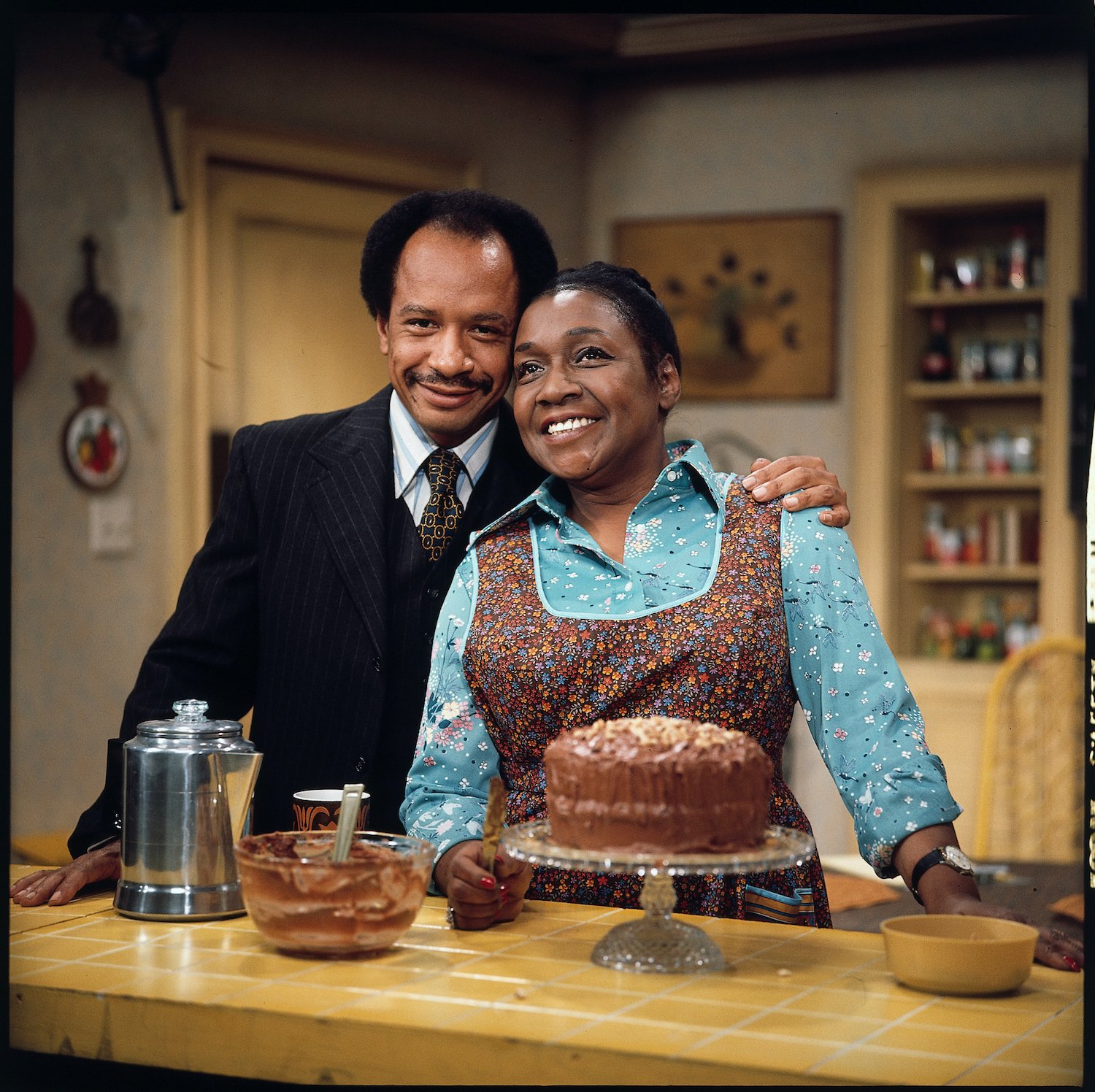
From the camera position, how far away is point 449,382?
228 cm

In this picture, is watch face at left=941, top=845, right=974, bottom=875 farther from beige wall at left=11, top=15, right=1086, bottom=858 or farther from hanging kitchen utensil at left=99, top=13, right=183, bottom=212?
hanging kitchen utensil at left=99, top=13, right=183, bottom=212

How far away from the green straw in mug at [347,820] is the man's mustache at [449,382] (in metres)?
0.85

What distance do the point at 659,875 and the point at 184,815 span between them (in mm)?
533

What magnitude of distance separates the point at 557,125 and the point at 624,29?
0.48 m

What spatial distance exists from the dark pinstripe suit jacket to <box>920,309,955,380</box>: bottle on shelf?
3.76 m

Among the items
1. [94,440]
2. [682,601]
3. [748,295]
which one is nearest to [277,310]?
[94,440]

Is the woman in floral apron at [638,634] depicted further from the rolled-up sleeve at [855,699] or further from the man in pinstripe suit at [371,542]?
the man in pinstripe suit at [371,542]

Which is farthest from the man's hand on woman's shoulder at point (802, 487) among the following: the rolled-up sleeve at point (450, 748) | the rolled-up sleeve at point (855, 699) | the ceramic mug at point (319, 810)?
the ceramic mug at point (319, 810)

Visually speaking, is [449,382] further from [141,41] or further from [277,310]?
[277,310]

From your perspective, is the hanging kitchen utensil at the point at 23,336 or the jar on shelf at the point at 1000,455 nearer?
the hanging kitchen utensil at the point at 23,336

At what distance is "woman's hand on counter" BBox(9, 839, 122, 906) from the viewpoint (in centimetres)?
182

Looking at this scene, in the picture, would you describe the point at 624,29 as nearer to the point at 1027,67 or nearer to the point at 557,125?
the point at 557,125

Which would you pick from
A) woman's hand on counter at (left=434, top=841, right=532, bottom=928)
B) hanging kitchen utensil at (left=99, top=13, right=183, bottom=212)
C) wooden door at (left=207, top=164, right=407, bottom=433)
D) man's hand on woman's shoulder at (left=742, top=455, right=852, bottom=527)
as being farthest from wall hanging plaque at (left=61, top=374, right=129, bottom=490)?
woman's hand on counter at (left=434, top=841, right=532, bottom=928)

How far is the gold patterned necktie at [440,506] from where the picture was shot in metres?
2.33
